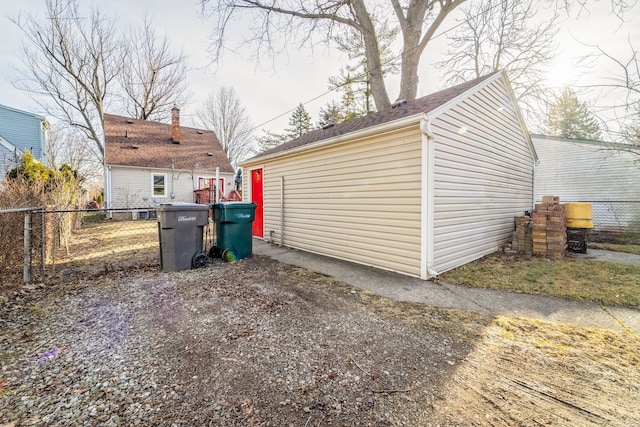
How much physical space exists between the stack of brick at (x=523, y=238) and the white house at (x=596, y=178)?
327 centimetres

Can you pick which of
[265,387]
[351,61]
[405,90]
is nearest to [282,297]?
[265,387]

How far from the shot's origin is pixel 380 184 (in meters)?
5.05

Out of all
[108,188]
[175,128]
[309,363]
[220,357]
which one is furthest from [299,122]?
[309,363]

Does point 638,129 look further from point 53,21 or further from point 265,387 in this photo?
point 53,21

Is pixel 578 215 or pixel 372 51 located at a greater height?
pixel 372 51

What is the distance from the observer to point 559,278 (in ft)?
14.6

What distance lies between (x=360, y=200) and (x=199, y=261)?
338 centimetres

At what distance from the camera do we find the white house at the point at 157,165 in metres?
13.9

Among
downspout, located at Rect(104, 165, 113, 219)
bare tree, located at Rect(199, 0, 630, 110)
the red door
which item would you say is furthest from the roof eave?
downspout, located at Rect(104, 165, 113, 219)

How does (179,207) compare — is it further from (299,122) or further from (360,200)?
(299,122)

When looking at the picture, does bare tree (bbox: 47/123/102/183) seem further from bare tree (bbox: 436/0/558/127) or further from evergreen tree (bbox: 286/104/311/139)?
bare tree (bbox: 436/0/558/127)

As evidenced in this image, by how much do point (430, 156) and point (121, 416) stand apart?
4613 mm

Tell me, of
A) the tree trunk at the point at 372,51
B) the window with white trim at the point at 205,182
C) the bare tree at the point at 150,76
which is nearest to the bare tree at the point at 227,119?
the bare tree at the point at 150,76

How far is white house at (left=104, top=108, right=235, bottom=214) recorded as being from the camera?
13883 mm
